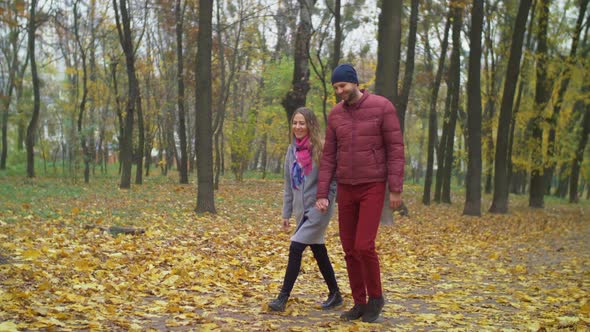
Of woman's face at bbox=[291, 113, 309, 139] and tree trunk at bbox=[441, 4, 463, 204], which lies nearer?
woman's face at bbox=[291, 113, 309, 139]

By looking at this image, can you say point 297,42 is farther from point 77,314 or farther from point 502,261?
point 77,314

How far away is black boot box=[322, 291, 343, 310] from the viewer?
6289mm

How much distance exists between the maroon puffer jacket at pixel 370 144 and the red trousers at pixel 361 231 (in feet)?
0.37

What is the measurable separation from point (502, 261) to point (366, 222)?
6599 millimetres

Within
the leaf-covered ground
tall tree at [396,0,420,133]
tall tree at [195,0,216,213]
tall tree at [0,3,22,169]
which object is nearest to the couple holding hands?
the leaf-covered ground

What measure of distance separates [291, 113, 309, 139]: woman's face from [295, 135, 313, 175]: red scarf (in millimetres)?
58

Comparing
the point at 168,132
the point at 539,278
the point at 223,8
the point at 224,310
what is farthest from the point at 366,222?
the point at 168,132

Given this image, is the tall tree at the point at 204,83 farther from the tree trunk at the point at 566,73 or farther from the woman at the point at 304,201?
the tree trunk at the point at 566,73

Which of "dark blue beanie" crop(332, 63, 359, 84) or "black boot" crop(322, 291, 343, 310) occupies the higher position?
"dark blue beanie" crop(332, 63, 359, 84)

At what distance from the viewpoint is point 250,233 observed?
12078mm

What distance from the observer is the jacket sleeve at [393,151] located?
5.50 meters

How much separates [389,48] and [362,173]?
978cm

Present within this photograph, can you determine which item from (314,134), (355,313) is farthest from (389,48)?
(355,313)

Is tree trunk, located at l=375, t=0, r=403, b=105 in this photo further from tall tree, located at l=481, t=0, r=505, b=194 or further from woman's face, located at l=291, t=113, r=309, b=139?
tall tree, located at l=481, t=0, r=505, b=194
